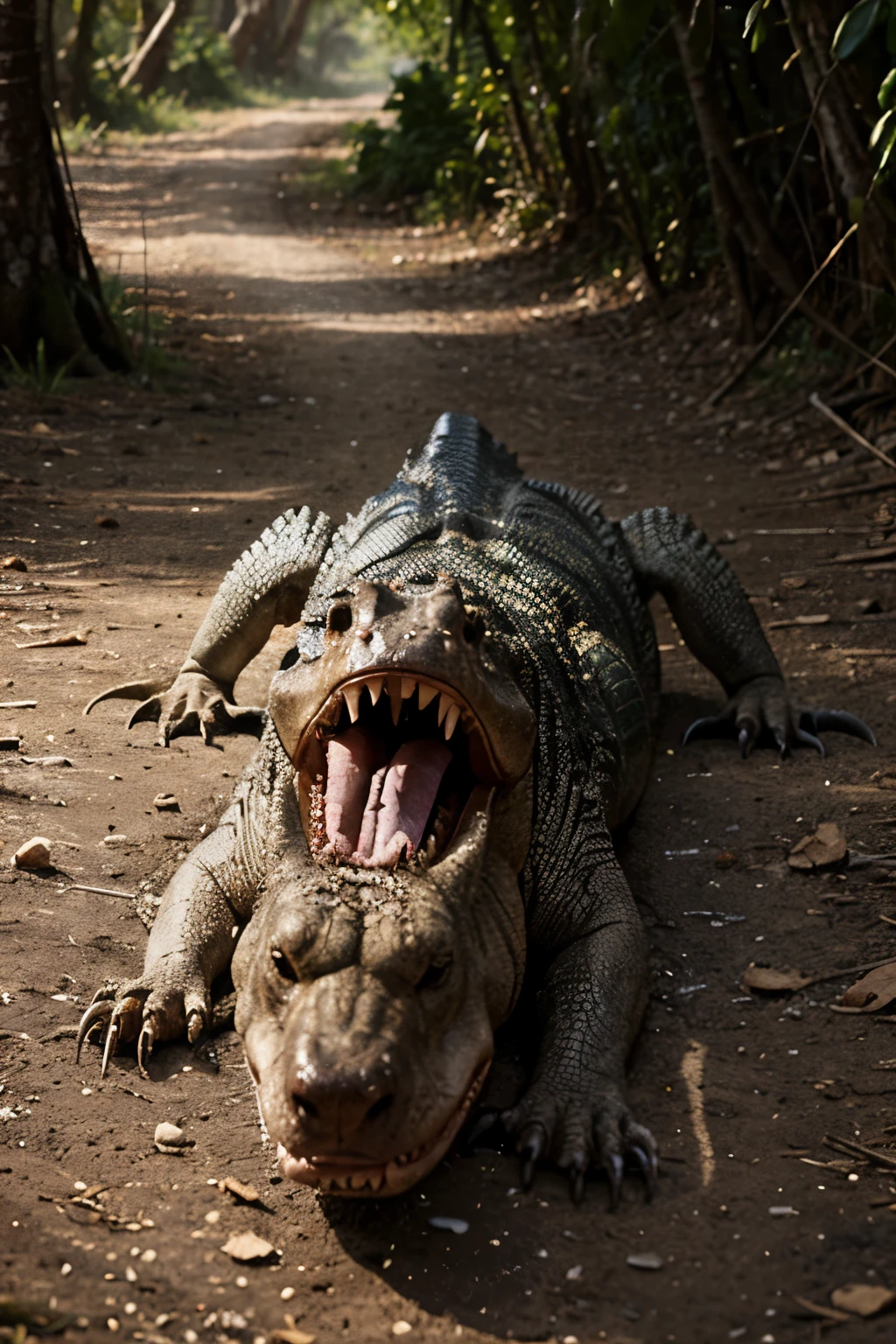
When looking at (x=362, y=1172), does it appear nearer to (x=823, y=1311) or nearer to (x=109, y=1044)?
(x=823, y=1311)

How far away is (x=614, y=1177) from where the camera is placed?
2758 mm

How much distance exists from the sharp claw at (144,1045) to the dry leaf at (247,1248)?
0.65 metres

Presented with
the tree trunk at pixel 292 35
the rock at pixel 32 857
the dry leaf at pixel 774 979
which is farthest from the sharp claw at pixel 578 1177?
the tree trunk at pixel 292 35

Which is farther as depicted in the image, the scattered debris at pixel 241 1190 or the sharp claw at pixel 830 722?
the sharp claw at pixel 830 722

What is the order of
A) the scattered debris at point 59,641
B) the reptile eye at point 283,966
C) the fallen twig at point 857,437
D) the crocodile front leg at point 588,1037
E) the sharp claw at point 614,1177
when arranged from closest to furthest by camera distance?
the reptile eye at point 283,966
the sharp claw at point 614,1177
the crocodile front leg at point 588,1037
the scattered debris at point 59,641
the fallen twig at point 857,437

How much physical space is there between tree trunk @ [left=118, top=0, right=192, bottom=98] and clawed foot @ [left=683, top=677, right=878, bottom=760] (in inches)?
1053

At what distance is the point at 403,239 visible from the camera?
1739 cm

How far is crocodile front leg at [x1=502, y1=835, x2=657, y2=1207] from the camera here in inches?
111

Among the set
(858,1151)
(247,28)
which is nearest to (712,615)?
(858,1151)

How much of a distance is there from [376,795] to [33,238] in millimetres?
6686

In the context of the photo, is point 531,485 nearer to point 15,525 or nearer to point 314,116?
point 15,525

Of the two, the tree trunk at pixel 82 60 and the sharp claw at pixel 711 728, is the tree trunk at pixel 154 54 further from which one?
the sharp claw at pixel 711 728

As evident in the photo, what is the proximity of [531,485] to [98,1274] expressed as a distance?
348cm

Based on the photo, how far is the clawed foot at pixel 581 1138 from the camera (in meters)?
2.79
